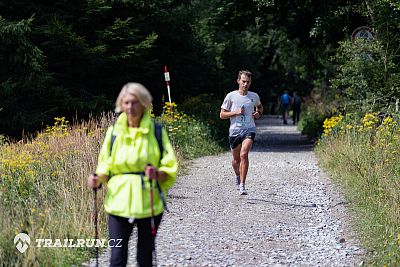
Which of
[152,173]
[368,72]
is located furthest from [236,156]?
[368,72]

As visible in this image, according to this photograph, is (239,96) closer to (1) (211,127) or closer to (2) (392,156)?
(2) (392,156)

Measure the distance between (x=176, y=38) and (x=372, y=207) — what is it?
16.9 meters

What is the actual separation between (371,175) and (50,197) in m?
5.06

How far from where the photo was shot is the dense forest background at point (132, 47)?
60.2 ft

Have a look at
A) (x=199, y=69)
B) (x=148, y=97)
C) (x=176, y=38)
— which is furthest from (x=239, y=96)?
(x=199, y=69)

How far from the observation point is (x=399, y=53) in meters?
18.5

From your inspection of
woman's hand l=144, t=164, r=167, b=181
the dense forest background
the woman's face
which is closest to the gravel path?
woman's hand l=144, t=164, r=167, b=181

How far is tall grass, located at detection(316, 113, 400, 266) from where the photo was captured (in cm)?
801

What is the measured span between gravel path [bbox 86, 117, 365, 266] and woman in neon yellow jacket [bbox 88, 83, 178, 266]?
5.60 ft

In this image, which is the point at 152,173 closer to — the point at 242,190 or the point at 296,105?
the point at 242,190

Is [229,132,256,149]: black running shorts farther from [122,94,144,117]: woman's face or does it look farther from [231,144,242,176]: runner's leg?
[122,94,144,117]: woman's face

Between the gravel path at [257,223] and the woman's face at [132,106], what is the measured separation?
2.17 meters

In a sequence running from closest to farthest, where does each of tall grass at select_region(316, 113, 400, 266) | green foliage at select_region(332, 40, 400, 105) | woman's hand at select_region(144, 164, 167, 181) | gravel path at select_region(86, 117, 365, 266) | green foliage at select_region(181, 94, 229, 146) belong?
woman's hand at select_region(144, 164, 167, 181) < gravel path at select_region(86, 117, 365, 266) < tall grass at select_region(316, 113, 400, 266) < green foliage at select_region(332, 40, 400, 105) < green foliage at select_region(181, 94, 229, 146)

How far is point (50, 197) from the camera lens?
27.5 ft
